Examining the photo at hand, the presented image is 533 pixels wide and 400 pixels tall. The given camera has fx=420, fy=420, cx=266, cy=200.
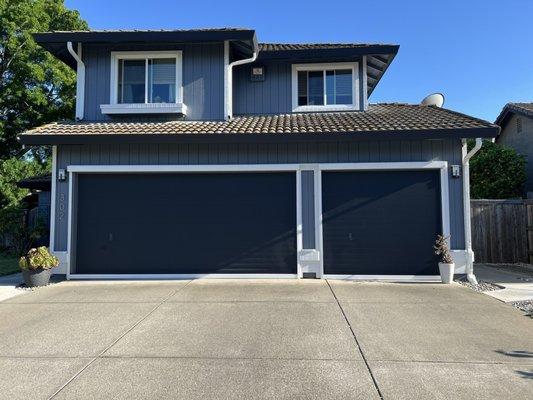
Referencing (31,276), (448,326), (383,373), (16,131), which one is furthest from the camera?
(16,131)

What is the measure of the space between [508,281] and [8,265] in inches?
542

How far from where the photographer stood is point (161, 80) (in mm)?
11414

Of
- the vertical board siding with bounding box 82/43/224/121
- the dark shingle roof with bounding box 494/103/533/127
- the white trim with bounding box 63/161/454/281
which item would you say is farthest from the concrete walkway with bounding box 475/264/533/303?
the dark shingle roof with bounding box 494/103/533/127

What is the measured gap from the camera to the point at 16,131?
2198 cm

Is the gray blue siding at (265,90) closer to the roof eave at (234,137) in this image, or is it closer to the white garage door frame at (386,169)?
the roof eave at (234,137)

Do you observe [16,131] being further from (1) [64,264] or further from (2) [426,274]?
(2) [426,274]

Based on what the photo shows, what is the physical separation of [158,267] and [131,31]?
6.18 m

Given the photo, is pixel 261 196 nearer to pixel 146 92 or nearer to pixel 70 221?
pixel 146 92

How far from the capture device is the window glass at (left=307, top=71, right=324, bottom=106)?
39.6 feet

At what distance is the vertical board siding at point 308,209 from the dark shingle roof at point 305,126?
1.13 meters

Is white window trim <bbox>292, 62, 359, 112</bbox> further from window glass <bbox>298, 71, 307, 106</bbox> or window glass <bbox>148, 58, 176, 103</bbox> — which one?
window glass <bbox>148, 58, 176, 103</bbox>

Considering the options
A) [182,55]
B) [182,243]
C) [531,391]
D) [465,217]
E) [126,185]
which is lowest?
[531,391]

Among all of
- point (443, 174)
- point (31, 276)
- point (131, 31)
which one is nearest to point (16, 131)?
point (131, 31)

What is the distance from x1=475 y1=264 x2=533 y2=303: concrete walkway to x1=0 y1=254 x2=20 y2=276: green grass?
11.7m
